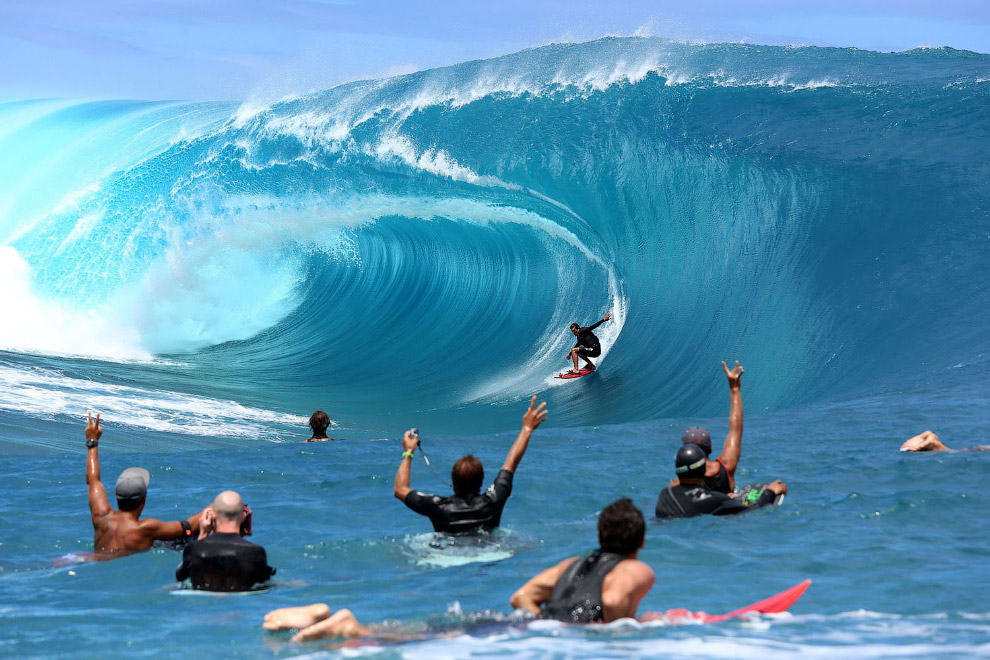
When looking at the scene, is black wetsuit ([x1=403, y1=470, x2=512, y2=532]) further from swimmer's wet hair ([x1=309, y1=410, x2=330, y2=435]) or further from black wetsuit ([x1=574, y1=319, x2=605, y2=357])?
black wetsuit ([x1=574, y1=319, x2=605, y2=357])

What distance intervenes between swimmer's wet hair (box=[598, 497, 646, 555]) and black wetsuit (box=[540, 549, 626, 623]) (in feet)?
0.14

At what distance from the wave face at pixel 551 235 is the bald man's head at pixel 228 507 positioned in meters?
9.21

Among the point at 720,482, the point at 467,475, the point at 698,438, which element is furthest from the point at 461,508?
the point at 720,482

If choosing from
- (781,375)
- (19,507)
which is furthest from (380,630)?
(781,375)

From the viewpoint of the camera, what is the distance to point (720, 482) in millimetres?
6887

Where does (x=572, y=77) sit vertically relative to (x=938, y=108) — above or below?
above

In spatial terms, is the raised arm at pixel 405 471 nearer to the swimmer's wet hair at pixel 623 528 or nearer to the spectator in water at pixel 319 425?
the swimmer's wet hair at pixel 623 528

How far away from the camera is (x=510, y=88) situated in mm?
21219

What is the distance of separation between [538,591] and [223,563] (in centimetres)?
179

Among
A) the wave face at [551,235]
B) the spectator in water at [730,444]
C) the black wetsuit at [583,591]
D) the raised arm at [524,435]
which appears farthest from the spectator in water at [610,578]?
the wave face at [551,235]

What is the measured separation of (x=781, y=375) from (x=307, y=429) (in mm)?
6177

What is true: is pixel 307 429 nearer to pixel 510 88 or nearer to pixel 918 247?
pixel 918 247

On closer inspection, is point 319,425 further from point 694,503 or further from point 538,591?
point 538,591

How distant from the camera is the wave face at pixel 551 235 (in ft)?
49.7
